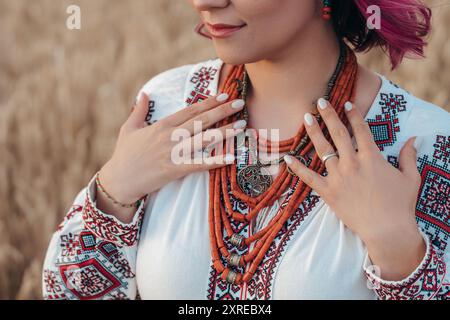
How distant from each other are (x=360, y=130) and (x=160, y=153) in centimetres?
43

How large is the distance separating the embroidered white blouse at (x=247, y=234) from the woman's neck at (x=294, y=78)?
131 mm

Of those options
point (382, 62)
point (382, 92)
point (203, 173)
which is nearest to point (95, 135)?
point (382, 62)

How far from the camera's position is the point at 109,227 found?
1577mm

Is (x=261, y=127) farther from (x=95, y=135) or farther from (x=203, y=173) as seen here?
(x=95, y=135)

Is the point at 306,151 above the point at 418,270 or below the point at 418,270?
above

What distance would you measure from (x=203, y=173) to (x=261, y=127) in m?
0.17

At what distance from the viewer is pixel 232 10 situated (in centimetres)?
140

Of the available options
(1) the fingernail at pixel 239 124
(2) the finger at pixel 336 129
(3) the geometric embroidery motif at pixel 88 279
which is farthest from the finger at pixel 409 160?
(3) the geometric embroidery motif at pixel 88 279

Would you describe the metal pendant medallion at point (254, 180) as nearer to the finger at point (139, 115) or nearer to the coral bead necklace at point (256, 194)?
the coral bead necklace at point (256, 194)

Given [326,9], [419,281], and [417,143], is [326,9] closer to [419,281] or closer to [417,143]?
[417,143]

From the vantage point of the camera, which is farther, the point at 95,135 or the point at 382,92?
the point at 95,135

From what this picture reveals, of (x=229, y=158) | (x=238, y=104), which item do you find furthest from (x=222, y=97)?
(x=229, y=158)

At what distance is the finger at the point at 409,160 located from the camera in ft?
4.65
